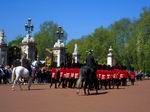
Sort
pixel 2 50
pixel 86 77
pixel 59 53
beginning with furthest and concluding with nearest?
pixel 59 53, pixel 2 50, pixel 86 77

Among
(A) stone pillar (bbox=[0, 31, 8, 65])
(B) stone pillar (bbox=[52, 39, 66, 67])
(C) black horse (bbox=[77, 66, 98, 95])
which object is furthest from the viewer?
(B) stone pillar (bbox=[52, 39, 66, 67])

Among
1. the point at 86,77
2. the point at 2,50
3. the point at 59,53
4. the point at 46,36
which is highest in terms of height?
the point at 46,36

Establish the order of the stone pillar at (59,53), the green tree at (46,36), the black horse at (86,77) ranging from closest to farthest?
the black horse at (86,77), the stone pillar at (59,53), the green tree at (46,36)

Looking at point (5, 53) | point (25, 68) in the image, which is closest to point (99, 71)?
point (25, 68)

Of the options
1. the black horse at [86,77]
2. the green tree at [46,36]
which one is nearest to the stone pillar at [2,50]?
the black horse at [86,77]

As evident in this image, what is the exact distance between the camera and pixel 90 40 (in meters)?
91.6

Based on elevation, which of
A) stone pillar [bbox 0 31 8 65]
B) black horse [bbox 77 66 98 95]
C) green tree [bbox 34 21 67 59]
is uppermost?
green tree [bbox 34 21 67 59]

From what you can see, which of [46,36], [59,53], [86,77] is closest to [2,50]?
[59,53]

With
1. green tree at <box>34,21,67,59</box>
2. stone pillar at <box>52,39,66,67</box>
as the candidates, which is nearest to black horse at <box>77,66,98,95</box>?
stone pillar at <box>52,39,66,67</box>

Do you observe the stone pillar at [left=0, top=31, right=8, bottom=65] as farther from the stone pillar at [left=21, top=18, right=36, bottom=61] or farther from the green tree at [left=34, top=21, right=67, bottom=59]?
the green tree at [left=34, top=21, right=67, bottom=59]

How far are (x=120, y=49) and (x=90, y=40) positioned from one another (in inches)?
316

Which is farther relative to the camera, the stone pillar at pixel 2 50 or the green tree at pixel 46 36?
the green tree at pixel 46 36

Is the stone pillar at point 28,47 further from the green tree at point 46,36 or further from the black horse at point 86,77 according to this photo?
the green tree at point 46,36

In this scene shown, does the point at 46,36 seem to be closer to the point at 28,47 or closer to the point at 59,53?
the point at 59,53
